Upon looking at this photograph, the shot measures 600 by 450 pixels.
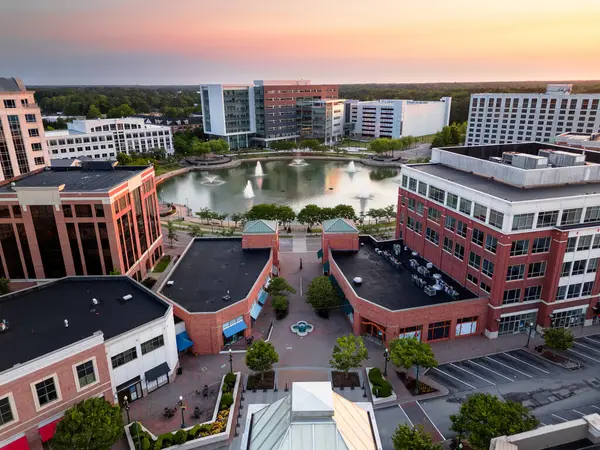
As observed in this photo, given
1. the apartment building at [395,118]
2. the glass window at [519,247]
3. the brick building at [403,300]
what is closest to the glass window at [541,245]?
the glass window at [519,247]

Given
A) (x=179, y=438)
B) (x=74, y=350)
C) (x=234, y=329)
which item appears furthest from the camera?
(x=234, y=329)

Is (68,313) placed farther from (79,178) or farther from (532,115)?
(532,115)

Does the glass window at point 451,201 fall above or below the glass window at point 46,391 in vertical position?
above

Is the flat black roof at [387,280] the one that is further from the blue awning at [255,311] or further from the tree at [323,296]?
the blue awning at [255,311]

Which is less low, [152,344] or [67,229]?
[67,229]

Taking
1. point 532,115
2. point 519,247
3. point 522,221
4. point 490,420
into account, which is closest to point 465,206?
point 522,221
